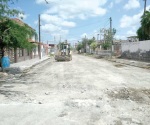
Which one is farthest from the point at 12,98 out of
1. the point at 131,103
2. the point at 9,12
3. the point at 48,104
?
the point at 9,12

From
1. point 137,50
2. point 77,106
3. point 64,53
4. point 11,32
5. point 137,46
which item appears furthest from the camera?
point 64,53

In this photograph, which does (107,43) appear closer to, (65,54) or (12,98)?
(65,54)

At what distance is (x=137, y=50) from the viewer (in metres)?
40.7

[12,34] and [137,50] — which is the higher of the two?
[12,34]

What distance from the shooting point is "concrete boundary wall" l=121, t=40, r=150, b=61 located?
120 ft

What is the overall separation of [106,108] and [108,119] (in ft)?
4.19

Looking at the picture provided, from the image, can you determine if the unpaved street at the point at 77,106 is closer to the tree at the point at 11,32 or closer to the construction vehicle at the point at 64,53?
the tree at the point at 11,32

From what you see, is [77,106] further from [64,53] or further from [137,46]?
[137,46]

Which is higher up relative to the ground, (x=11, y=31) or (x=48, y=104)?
(x=11, y=31)

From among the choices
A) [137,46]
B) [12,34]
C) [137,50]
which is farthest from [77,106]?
[137,46]

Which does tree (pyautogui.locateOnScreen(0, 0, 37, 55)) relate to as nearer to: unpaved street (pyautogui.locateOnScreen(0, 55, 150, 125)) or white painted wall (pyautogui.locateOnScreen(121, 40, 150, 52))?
unpaved street (pyautogui.locateOnScreen(0, 55, 150, 125))

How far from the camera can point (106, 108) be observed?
29.1ft

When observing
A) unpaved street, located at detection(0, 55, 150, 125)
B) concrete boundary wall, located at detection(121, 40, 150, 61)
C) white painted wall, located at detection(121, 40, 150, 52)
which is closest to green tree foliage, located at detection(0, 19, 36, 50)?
unpaved street, located at detection(0, 55, 150, 125)

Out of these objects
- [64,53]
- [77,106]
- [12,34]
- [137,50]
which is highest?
[12,34]
